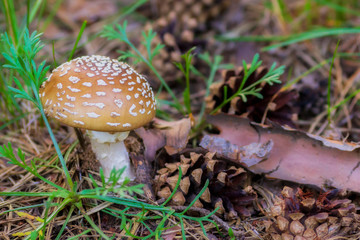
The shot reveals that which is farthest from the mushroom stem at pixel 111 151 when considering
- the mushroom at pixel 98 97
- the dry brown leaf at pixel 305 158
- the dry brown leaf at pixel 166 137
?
the dry brown leaf at pixel 305 158

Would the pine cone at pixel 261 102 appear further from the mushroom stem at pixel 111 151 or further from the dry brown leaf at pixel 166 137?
the mushroom stem at pixel 111 151

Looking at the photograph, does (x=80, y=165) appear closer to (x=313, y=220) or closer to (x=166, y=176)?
(x=166, y=176)

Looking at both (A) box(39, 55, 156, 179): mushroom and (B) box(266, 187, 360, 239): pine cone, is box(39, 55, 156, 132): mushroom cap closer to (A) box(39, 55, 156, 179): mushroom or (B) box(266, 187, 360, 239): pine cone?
(A) box(39, 55, 156, 179): mushroom

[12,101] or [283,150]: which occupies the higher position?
[12,101]

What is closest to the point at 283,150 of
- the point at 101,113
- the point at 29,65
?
the point at 101,113

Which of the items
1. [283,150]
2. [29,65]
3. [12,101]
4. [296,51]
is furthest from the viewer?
[296,51]

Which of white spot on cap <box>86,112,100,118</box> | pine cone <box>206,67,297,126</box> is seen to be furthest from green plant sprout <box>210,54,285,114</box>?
white spot on cap <box>86,112,100,118</box>
